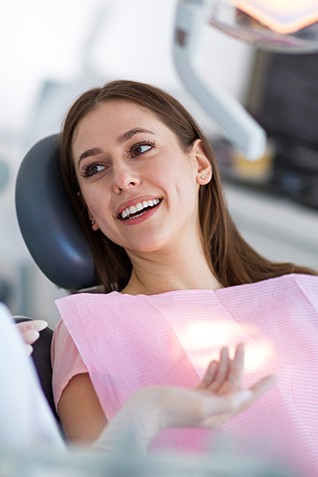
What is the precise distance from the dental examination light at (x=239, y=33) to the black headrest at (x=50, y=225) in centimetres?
30

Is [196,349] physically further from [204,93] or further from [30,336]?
[204,93]

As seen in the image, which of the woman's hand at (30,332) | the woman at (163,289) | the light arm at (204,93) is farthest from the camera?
the light arm at (204,93)

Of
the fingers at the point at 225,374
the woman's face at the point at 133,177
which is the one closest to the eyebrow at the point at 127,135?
the woman's face at the point at 133,177

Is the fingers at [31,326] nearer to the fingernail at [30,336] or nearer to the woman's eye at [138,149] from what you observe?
the fingernail at [30,336]

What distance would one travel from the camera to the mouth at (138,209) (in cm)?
149

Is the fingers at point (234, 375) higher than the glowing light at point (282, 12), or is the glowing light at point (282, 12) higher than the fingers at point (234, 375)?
the glowing light at point (282, 12)

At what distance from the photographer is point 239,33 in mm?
1470

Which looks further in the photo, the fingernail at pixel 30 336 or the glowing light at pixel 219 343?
the glowing light at pixel 219 343

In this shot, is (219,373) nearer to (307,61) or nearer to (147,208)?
(147,208)

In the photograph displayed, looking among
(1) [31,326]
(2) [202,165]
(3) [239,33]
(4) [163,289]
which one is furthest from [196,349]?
(3) [239,33]

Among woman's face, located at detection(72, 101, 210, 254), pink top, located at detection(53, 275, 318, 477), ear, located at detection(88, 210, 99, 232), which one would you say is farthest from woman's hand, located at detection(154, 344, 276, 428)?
ear, located at detection(88, 210, 99, 232)

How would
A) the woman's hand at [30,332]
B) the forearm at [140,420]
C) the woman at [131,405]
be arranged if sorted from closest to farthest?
the woman at [131,405], the forearm at [140,420], the woman's hand at [30,332]

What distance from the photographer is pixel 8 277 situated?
8.95ft

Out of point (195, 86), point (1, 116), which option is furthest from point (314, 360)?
point (1, 116)
